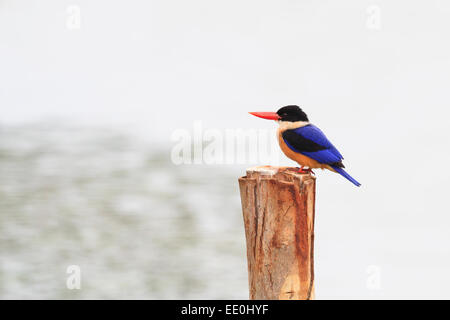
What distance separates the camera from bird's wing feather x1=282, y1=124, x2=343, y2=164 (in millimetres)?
3879

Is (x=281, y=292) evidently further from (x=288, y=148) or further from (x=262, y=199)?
(x=288, y=148)

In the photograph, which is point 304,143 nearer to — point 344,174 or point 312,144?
point 312,144

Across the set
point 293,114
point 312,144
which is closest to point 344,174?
point 312,144

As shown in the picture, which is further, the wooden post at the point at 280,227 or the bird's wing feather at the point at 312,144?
the bird's wing feather at the point at 312,144

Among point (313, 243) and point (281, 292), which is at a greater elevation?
point (313, 243)

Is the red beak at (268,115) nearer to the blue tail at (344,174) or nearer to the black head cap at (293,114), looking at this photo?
the black head cap at (293,114)

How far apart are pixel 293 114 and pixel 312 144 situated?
0.81ft

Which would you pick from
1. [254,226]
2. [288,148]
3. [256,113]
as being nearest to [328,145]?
[288,148]

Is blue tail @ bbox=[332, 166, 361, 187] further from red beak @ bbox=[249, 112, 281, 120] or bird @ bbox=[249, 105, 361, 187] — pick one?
red beak @ bbox=[249, 112, 281, 120]

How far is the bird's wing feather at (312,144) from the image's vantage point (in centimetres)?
388

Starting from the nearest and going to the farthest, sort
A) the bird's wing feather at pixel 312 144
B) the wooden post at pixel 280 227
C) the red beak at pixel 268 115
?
the wooden post at pixel 280 227 → the bird's wing feather at pixel 312 144 → the red beak at pixel 268 115

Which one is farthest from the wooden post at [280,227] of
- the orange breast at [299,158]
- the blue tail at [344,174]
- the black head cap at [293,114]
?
the black head cap at [293,114]

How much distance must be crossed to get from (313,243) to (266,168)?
0.55 meters
